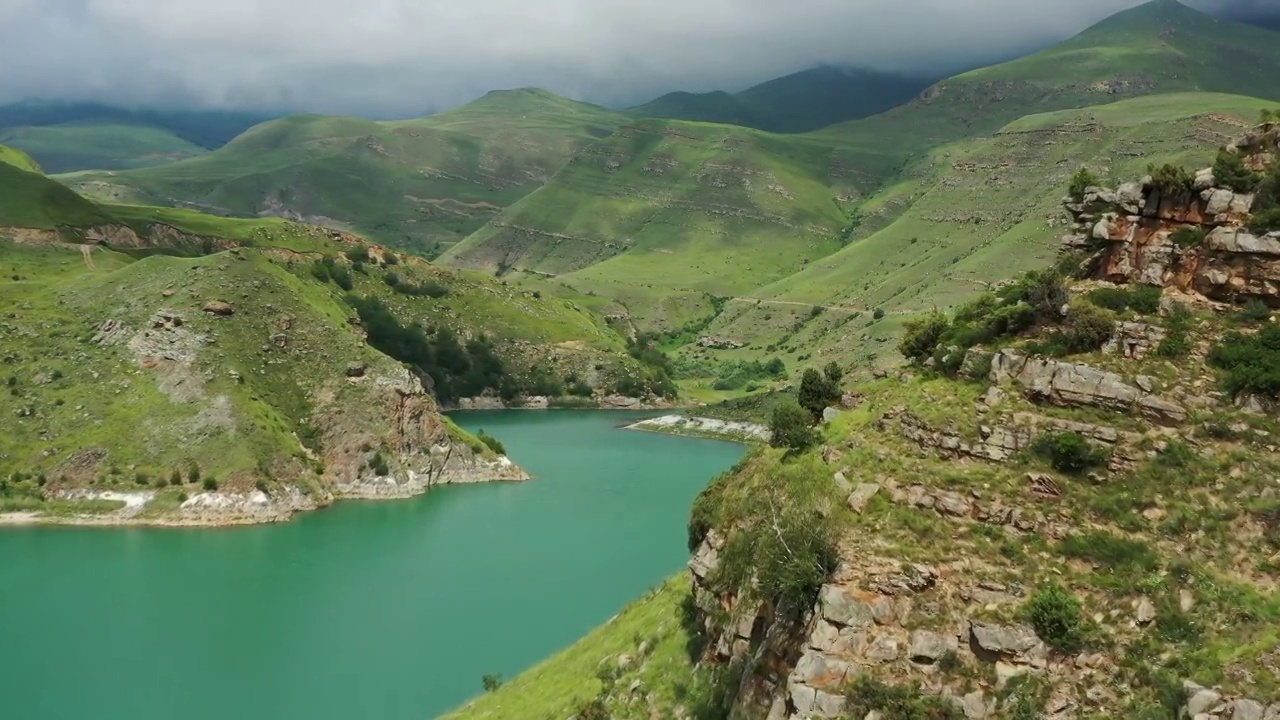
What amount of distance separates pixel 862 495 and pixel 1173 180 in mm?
12643

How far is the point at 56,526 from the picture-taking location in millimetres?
77375

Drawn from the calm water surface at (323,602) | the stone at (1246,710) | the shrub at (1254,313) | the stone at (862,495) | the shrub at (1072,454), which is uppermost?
the shrub at (1254,313)

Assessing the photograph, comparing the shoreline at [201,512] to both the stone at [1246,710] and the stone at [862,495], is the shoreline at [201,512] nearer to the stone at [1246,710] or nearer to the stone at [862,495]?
the stone at [862,495]

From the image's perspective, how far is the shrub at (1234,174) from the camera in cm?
2623

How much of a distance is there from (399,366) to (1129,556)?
89.3 metres

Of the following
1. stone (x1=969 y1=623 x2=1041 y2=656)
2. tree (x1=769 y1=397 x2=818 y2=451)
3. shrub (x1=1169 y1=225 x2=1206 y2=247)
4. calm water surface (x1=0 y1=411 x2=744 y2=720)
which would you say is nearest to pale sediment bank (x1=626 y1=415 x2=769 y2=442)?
calm water surface (x1=0 y1=411 x2=744 y2=720)

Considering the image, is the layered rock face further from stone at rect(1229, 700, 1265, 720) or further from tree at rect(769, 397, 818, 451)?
stone at rect(1229, 700, 1265, 720)

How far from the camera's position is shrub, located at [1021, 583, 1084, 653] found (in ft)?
71.9

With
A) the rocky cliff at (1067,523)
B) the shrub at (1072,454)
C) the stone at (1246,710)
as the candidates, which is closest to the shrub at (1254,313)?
the rocky cliff at (1067,523)

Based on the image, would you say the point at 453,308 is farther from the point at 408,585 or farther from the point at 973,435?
the point at 973,435

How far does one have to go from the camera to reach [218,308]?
100625 mm

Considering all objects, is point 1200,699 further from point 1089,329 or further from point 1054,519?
point 1089,329

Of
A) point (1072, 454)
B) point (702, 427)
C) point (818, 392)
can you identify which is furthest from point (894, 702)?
point (702, 427)

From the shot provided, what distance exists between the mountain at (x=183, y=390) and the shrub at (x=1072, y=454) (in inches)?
2824
